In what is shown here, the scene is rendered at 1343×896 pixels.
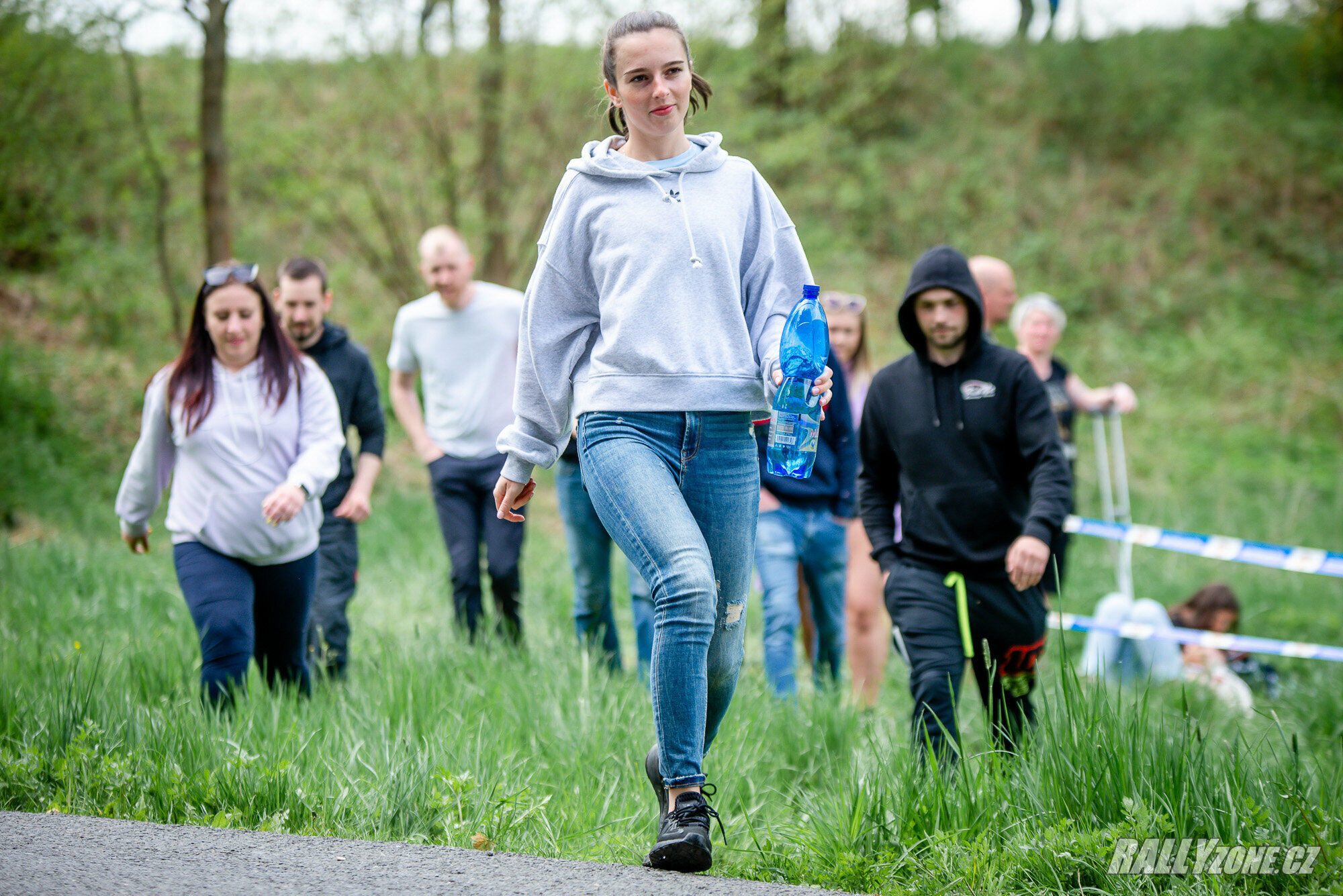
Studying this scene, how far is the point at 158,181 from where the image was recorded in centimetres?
1452

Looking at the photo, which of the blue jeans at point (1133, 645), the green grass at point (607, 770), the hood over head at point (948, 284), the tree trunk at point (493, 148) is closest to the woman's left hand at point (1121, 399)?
the blue jeans at point (1133, 645)

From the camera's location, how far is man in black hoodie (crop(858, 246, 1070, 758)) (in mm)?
3904

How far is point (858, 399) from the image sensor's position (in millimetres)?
6305

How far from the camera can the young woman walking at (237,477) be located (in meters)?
4.25

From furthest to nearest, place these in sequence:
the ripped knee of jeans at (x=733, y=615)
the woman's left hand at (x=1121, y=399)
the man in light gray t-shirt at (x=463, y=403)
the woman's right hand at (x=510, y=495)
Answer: the woman's left hand at (x=1121, y=399), the man in light gray t-shirt at (x=463, y=403), the woman's right hand at (x=510, y=495), the ripped knee of jeans at (x=733, y=615)

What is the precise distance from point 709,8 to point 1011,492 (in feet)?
37.9

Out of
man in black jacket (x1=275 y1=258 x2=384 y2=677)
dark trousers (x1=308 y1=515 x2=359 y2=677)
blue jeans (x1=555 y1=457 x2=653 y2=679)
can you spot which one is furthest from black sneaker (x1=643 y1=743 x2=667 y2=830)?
man in black jacket (x1=275 y1=258 x2=384 y2=677)

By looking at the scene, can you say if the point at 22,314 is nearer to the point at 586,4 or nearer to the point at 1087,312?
the point at 586,4

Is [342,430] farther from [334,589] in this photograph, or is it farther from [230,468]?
[230,468]

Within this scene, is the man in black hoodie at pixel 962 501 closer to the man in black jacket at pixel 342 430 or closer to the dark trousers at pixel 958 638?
the dark trousers at pixel 958 638

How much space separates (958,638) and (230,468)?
2.79m

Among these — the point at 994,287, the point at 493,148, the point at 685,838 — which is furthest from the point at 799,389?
the point at 493,148

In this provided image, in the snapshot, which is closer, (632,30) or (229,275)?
(632,30)
